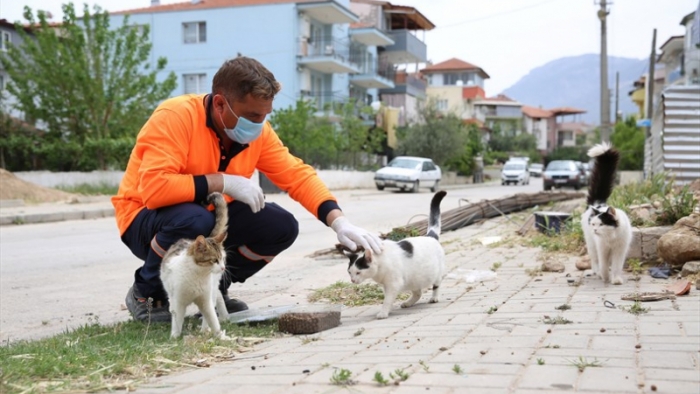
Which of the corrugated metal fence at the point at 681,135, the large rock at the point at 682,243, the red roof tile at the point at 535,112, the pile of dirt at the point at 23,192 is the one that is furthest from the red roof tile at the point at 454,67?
the large rock at the point at 682,243

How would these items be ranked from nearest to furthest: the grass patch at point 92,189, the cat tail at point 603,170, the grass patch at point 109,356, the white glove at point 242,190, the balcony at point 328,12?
the grass patch at point 109,356
the white glove at point 242,190
the cat tail at point 603,170
the grass patch at point 92,189
the balcony at point 328,12

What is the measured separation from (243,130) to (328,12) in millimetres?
36325

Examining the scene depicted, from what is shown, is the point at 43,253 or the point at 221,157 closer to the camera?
the point at 221,157

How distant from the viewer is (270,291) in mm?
Result: 6738

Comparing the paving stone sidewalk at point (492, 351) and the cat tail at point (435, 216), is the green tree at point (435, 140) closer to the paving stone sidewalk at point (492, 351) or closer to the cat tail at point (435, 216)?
the cat tail at point (435, 216)

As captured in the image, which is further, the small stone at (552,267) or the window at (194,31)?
the window at (194,31)

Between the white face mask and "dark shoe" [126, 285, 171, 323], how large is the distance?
4.04 feet

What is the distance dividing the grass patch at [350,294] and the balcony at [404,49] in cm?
4689

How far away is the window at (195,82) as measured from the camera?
1517 inches

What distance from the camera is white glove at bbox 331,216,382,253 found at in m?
4.99

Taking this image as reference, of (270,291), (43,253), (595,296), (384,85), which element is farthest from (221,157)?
(384,85)

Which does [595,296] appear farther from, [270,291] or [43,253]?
[43,253]

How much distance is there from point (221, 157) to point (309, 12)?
36.1 m

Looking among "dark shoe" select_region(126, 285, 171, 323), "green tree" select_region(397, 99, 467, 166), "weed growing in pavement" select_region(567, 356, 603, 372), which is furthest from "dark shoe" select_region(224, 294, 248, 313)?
"green tree" select_region(397, 99, 467, 166)
